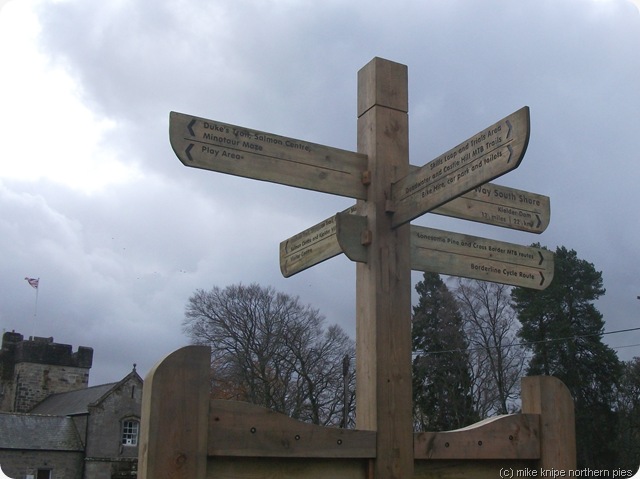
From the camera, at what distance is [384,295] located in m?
4.07

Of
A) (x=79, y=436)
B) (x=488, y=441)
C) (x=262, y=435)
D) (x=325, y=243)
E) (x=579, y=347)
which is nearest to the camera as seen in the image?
(x=262, y=435)

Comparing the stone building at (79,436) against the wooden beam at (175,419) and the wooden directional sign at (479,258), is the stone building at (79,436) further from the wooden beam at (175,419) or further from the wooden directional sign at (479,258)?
the wooden beam at (175,419)

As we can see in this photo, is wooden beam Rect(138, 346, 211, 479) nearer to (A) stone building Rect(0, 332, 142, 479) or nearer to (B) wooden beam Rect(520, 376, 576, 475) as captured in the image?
(B) wooden beam Rect(520, 376, 576, 475)

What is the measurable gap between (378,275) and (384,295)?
0.11m

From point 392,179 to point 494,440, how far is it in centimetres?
152

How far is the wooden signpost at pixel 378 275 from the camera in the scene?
10.8 ft

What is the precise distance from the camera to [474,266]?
4637mm

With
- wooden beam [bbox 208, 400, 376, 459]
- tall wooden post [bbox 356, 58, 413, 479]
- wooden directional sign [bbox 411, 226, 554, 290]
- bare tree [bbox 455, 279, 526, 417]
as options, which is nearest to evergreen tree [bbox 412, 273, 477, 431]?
bare tree [bbox 455, 279, 526, 417]

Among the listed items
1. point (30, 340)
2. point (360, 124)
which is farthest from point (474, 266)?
point (30, 340)

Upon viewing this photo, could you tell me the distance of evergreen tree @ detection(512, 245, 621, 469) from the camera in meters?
37.1

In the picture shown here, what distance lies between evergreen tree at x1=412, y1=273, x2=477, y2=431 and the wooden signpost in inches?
1376

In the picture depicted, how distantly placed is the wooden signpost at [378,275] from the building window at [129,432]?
140 feet

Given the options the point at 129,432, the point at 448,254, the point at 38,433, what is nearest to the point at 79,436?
the point at 38,433

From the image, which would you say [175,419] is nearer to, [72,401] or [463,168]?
[463,168]
